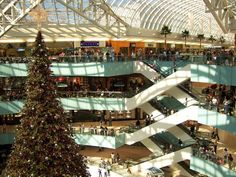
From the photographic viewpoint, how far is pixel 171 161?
36812mm

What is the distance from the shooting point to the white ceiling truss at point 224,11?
3074 cm

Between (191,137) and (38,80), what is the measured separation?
21113 millimetres

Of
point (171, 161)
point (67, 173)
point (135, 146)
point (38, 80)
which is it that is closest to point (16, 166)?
point (67, 173)

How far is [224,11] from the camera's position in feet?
Result: 124

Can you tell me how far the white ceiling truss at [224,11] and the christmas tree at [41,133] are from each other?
1529cm

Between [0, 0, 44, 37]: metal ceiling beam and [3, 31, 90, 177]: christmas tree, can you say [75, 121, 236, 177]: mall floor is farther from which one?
[3, 31, 90, 177]: christmas tree

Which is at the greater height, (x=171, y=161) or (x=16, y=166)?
(x=16, y=166)

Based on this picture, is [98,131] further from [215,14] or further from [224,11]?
[224,11]

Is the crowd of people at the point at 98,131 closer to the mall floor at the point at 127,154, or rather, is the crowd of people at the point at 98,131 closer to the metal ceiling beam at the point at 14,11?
the mall floor at the point at 127,154

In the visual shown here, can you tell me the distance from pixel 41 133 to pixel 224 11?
24.6 meters

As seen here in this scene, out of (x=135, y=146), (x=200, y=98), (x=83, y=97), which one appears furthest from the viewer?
(x=135, y=146)

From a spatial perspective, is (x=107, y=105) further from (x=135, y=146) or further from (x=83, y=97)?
(x=135, y=146)

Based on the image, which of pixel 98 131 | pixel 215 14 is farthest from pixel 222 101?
pixel 98 131

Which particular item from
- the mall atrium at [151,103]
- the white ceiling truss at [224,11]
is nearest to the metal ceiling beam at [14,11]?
the mall atrium at [151,103]
